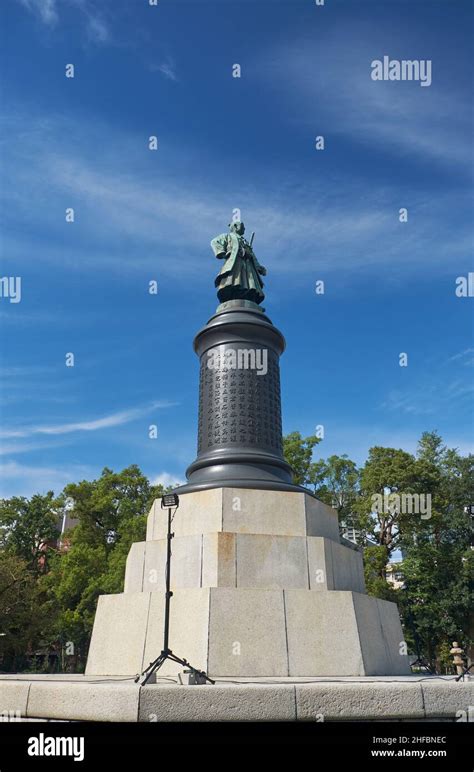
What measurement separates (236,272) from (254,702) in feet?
37.4

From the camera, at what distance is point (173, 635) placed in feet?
32.1

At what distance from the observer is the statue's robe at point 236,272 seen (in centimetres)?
1542

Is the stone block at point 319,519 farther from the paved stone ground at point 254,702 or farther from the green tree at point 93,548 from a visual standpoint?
the green tree at point 93,548

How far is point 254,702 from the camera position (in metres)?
6.05

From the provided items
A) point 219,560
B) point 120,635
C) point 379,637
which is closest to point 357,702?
point 219,560

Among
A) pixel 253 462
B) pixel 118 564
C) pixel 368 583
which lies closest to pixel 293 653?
pixel 253 462

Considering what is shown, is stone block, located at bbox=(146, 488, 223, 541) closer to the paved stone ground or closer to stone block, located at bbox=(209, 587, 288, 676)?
stone block, located at bbox=(209, 587, 288, 676)

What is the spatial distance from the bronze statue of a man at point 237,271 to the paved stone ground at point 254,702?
1080 cm

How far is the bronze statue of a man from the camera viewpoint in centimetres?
1543

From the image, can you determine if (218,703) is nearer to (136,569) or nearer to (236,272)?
(136,569)

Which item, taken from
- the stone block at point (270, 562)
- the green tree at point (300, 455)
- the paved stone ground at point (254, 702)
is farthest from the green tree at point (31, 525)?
the paved stone ground at point (254, 702)
